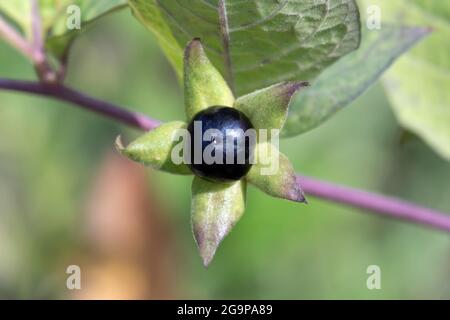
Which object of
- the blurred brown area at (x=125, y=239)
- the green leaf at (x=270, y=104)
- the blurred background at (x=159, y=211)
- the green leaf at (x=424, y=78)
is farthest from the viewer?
the blurred brown area at (x=125, y=239)

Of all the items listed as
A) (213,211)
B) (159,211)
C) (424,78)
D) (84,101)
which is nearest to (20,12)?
(84,101)

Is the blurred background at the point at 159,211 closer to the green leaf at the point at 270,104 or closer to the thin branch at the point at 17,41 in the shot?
the thin branch at the point at 17,41

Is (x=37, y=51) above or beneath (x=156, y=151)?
above

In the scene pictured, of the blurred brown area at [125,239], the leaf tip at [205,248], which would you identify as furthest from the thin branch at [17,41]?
the blurred brown area at [125,239]

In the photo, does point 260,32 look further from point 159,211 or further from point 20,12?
point 159,211
